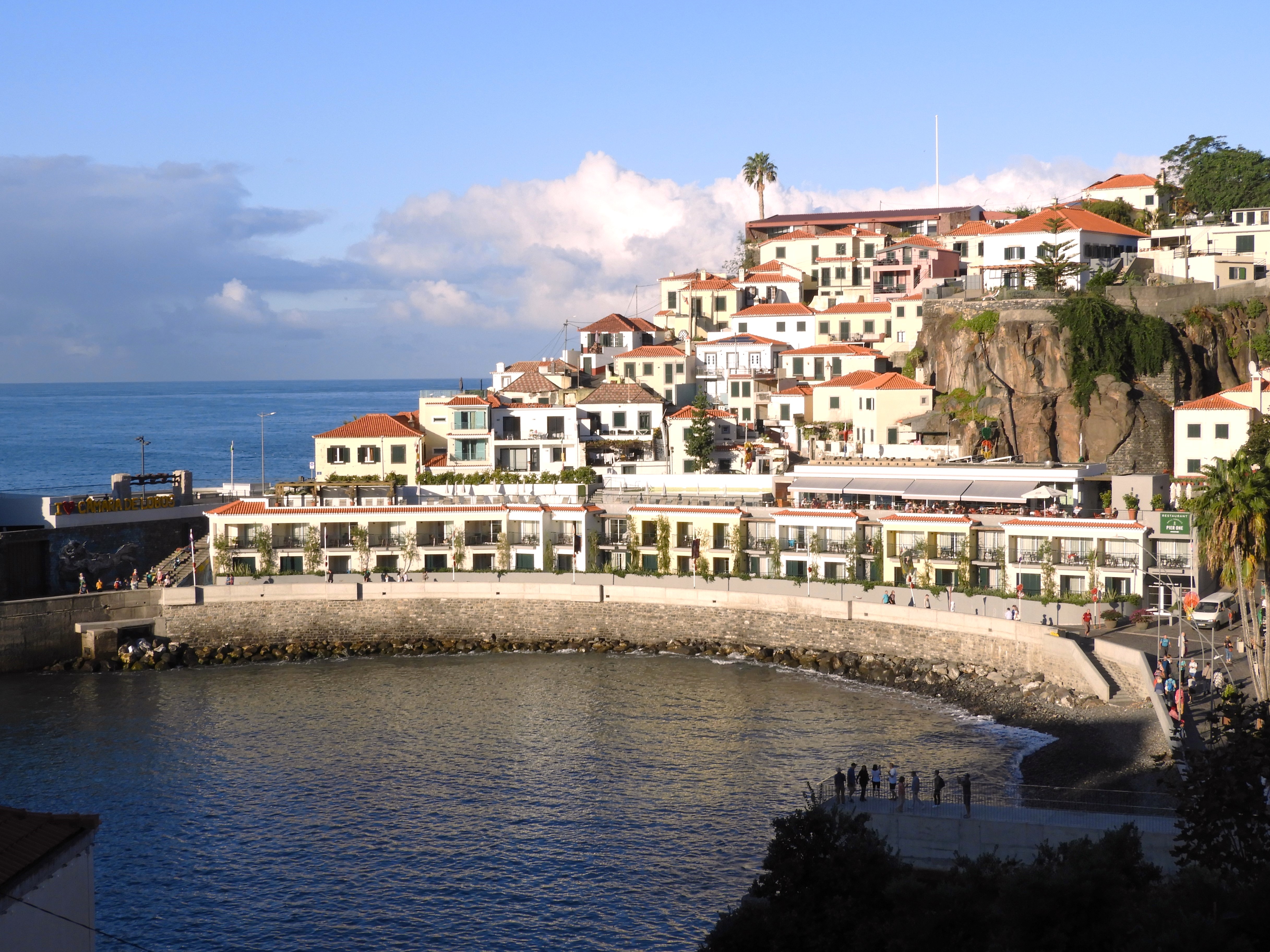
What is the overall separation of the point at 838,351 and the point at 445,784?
5959cm

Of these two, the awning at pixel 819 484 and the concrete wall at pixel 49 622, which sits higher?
the awning at pixel 819 484

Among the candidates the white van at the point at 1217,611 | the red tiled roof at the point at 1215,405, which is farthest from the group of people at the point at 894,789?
the red tiled roof at the point at 1215,405

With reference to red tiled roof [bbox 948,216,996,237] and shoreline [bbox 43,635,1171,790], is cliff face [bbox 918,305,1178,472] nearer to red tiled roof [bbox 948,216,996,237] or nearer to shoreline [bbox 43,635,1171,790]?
red tiled roof [bbox 948,216,996,237]

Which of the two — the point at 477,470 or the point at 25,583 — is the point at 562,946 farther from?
the point at 477,470

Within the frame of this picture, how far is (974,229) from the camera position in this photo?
330ft

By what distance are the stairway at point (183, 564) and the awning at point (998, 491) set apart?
139 ft

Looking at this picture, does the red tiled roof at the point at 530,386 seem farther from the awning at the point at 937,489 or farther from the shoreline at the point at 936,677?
the awning at the point at 937,489

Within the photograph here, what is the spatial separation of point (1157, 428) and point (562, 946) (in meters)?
55.2

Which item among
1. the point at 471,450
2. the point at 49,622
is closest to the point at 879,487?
the point at 471,450

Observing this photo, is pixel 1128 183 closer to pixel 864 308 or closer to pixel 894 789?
pixel 864 308

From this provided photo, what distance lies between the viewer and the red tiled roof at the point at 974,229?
9888cm

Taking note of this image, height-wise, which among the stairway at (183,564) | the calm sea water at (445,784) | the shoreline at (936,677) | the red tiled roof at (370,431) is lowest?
the calm sea water at (445,784)

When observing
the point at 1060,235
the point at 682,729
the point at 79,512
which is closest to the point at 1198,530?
the point at 682,729

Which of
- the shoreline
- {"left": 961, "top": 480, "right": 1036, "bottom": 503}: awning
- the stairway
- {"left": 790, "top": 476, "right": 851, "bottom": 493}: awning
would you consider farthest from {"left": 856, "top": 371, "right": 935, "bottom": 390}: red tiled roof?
the stairway
